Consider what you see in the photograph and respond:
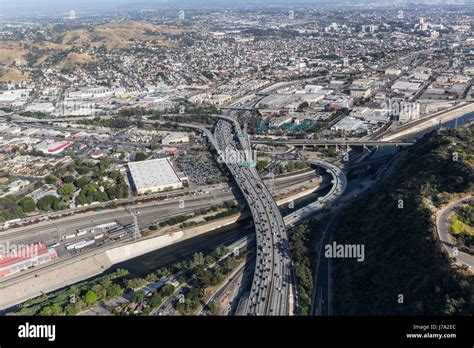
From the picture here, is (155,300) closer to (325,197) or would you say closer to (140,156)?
(325,197)

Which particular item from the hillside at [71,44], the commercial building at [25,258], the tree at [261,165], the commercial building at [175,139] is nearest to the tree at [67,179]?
the commercial building at [25,258]

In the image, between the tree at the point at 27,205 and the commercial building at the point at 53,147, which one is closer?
the tree at the point at 27,205

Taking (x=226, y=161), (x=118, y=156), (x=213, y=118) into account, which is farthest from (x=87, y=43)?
(x=226, y=161)

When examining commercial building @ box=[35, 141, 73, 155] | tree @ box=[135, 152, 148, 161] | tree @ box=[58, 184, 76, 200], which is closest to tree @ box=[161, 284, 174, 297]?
tree @ box=[58, 184, 76, 200]

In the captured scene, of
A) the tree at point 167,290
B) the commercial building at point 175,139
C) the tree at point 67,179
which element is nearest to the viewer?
the tree at point 167,290

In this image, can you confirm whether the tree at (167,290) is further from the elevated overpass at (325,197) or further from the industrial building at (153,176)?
the industrial building at (153,176)

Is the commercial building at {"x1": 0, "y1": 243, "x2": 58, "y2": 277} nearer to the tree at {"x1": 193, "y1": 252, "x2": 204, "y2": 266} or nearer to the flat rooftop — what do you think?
the tree at {"x1": 193, "y1": 252, "x2": 204, "y2": 266}
